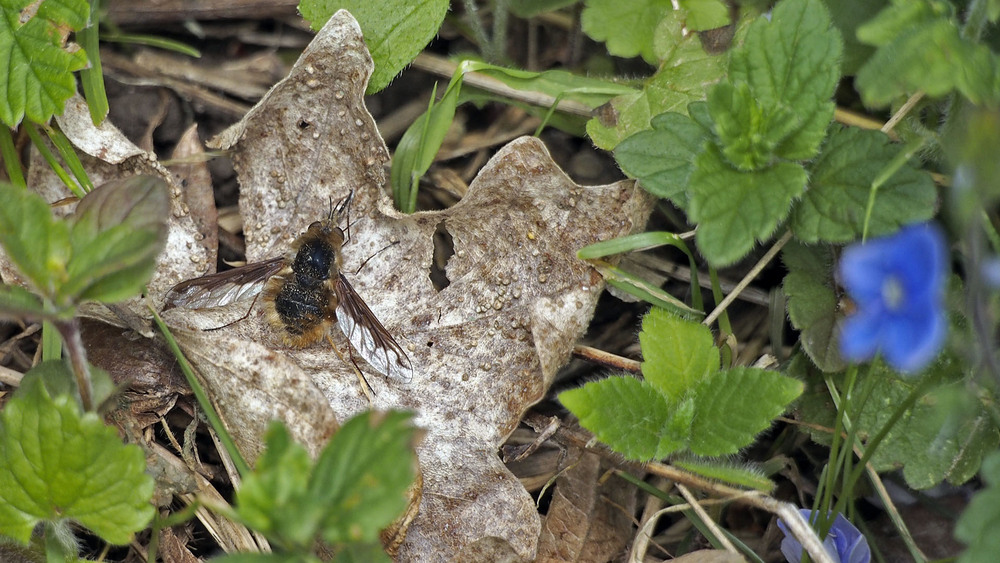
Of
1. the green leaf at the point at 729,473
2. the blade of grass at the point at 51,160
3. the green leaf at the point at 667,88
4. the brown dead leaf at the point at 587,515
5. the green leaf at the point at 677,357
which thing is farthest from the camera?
the green leaf at the point at 667,88

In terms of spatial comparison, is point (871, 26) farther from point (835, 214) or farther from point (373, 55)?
point (373, 55)

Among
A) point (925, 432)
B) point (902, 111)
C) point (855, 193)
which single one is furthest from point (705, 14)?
point (925, 432)

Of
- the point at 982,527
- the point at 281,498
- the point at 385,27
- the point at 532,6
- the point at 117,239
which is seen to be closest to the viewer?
the point at 281,498

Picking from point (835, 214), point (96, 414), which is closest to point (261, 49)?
point (96, 414)

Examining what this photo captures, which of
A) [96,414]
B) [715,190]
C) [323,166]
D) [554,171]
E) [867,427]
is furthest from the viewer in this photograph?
[323,166]

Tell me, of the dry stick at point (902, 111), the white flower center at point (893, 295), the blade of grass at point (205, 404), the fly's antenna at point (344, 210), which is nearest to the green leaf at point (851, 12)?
the dry stick at point (902, 111)

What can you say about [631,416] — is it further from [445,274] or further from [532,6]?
[532,6]

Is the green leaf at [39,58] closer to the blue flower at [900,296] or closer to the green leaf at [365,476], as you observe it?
the green leaf at [365,476]
